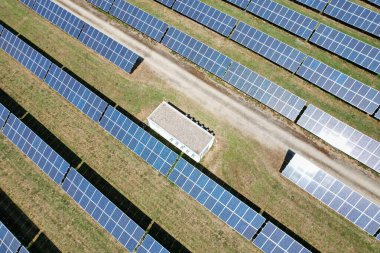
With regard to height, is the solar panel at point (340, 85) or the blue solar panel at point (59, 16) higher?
the solar panel at point (340, 85)

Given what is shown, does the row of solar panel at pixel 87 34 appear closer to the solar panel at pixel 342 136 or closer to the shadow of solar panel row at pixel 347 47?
the solar panel at pixel 342 136

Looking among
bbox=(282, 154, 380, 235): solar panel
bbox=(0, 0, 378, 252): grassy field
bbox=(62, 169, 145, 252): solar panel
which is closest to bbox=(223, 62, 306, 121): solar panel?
bbox=(0, 0, 378, 252): grassy field

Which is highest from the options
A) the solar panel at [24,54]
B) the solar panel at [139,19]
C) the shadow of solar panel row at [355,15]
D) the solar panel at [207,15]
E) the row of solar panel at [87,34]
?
the shadow of solar panel row at [355,15]

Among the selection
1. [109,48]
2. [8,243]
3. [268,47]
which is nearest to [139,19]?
[109,48]

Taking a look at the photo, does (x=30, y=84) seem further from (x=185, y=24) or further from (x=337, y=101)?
(x=337, y=101)

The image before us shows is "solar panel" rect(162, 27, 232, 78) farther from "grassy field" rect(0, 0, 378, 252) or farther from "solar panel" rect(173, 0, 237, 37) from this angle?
"grassy field" rect(0, 0, 378, 252)

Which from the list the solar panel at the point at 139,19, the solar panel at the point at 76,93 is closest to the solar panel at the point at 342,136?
the solar panel at the point at 139,19

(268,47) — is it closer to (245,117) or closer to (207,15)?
(207,15)
